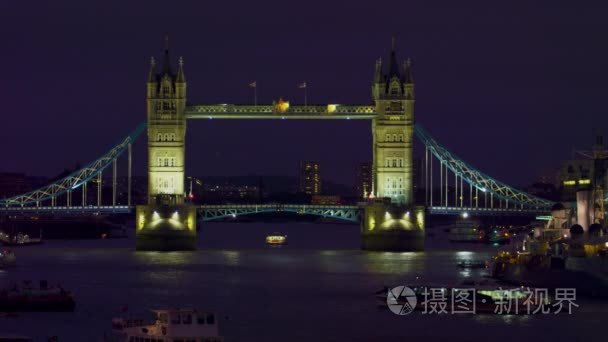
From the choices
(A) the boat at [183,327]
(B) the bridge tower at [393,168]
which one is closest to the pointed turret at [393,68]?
(B) the bridge tower at [393,168]

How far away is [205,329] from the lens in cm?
5403

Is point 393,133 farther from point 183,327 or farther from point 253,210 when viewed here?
point 183,327

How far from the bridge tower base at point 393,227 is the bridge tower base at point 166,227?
1096 centimetres

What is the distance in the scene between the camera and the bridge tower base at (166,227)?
4560 inches

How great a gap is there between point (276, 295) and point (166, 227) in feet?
118

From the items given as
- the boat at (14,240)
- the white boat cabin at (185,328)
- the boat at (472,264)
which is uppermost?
the boat at (14,240)

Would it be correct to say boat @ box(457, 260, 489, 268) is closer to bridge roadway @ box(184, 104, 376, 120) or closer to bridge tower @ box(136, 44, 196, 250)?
bridge roadway @ box(184, 104, 376, 120)

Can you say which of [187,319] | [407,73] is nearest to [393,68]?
[407,73]

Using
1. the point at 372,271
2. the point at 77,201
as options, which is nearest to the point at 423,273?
the point at 372,271

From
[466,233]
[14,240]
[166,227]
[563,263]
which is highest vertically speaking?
[466,233]

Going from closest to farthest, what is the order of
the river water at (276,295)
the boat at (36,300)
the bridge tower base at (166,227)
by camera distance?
the river water at (276,295) < the boat at (36,300) < the bridge tower base at (166,227)

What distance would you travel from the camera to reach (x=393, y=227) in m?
117

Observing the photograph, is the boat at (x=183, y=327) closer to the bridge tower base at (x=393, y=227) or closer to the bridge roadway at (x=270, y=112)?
the bridge roadway at (x=270, y=112)

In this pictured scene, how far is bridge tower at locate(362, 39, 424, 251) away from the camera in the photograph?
117312 mm
